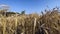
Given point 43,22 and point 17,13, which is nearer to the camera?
point 43,22

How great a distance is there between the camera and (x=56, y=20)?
109 inches

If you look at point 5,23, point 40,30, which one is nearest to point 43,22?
point 40,30

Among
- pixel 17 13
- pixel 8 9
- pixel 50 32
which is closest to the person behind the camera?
pixel 50 32

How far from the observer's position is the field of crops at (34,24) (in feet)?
8.97

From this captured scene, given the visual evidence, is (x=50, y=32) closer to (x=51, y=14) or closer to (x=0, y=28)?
(x=51, y=14)

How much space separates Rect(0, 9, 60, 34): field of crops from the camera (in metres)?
2.73

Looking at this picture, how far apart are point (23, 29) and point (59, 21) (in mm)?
522

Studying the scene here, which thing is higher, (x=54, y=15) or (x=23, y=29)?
(x=54, y=15)

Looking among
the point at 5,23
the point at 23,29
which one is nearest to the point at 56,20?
the point at 23,29

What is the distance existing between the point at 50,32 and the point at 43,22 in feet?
0.69

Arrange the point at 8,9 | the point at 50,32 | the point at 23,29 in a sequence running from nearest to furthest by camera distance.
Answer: the point at 50,32 → the point at 23,29 → the point at 8,9

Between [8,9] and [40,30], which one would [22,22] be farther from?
[8,9]

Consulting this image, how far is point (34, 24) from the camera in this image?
283 cm

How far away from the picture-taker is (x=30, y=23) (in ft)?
9.50
